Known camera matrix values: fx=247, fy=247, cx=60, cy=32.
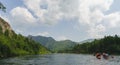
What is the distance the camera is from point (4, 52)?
174 meters

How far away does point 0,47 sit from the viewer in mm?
169375

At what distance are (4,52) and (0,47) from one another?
623cm

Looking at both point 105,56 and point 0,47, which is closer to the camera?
point 105,56

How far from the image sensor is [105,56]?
13575 centimetres

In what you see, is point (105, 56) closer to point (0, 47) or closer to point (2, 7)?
point (0, 47)

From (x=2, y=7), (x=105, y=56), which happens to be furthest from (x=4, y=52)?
(x=2, y=7)

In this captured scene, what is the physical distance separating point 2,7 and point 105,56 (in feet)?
366

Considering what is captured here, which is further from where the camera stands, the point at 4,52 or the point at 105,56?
the point at 4,52

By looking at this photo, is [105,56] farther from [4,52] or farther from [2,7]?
[2,7]

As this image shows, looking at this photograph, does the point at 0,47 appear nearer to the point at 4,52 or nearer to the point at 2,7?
the point at 4,52

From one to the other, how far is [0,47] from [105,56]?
7405 cm

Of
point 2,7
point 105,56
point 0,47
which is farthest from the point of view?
point 0,47

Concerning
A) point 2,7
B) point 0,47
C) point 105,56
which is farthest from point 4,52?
point 2,7

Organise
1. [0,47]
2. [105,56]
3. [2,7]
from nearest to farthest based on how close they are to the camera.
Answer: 1. [2,7]
2. [105,56]
3. [0,47]
